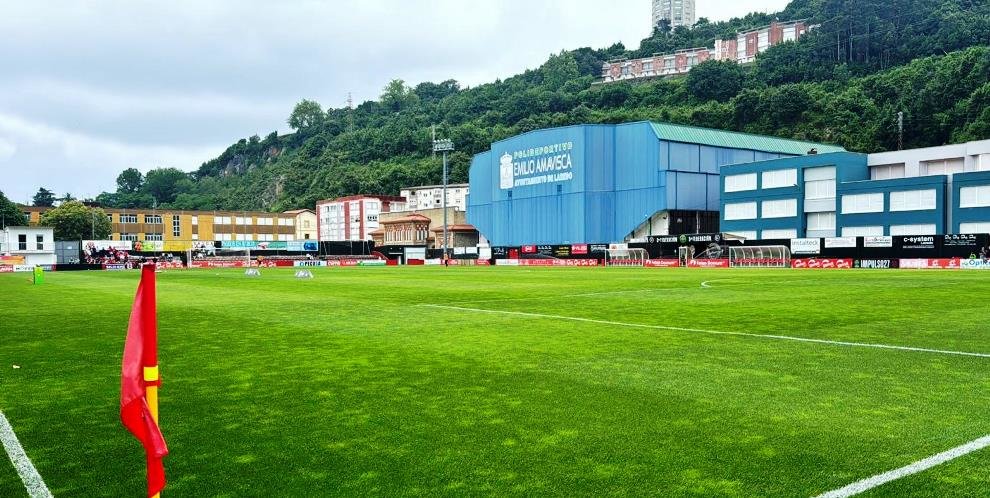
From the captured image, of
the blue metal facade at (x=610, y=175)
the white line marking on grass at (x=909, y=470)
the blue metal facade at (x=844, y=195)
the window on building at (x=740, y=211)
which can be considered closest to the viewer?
the white line marking on grass at (x=909, y=470)

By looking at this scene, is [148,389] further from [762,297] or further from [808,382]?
[762,297]

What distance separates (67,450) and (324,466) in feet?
7.25

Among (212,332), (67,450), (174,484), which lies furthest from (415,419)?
(212,332)

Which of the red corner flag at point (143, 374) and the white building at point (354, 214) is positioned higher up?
the white building at point (354, 214)

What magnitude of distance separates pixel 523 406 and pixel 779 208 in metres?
79.4

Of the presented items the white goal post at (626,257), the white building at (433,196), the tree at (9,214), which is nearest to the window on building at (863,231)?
the white goal post at (626,257)

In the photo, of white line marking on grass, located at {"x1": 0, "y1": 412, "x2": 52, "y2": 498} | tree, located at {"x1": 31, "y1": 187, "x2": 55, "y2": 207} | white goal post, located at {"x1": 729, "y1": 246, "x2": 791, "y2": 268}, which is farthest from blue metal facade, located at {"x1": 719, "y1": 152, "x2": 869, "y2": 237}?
tree, located at {"x1": 31, "y1": 187, "x2": 55, "y2": 207}

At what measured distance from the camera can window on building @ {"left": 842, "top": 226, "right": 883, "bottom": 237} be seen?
71.7m

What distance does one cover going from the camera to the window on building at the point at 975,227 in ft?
212

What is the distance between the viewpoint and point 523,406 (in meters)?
7.22

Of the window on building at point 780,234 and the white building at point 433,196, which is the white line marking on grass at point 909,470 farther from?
the white building at point 433,196

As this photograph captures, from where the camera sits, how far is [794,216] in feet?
258

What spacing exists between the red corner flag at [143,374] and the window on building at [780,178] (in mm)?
82543

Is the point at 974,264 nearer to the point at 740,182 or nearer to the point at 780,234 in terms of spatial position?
the point at 780,234
